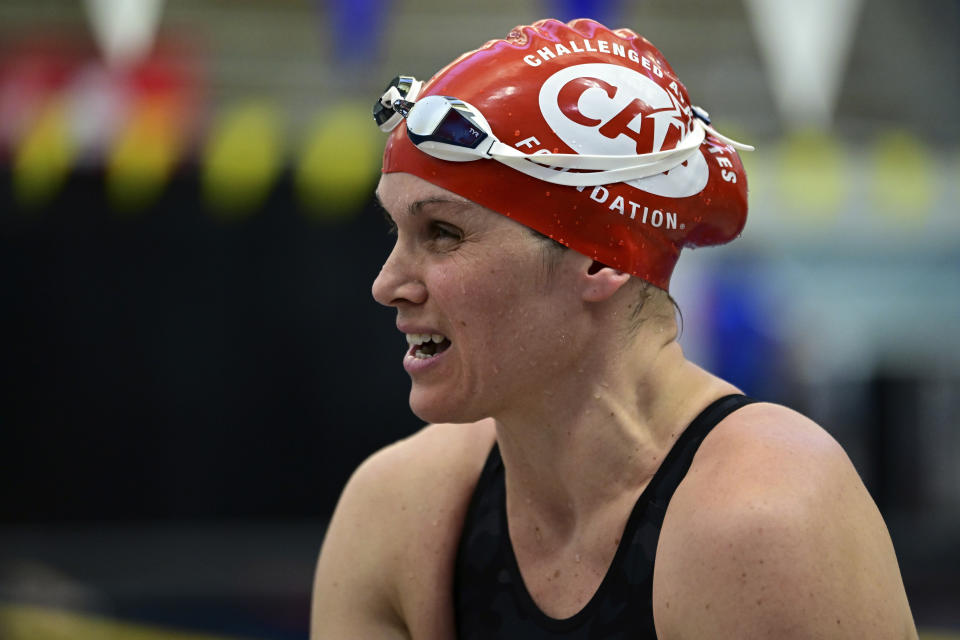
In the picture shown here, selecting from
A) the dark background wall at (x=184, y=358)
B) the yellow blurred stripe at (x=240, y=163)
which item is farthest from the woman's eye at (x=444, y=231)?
the yellow blurred stripe at (x=240, y=163)

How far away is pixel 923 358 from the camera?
11570 mm

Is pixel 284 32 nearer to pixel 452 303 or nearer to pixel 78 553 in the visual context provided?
pixel 78 553

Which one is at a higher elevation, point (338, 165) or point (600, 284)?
point (338, 165)

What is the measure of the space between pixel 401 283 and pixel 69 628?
12.9 ft

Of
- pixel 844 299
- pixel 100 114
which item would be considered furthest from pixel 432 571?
pixel 844 299

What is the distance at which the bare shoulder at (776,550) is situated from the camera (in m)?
1.60

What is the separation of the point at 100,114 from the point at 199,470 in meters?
2.16

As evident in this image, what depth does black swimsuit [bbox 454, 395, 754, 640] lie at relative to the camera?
182 cm

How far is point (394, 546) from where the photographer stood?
6.97 ft

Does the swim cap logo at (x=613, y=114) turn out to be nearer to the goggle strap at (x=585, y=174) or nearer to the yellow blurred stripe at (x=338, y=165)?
the goggle strap at (x=585, y=174)

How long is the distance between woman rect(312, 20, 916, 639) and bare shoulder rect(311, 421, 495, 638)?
14 mm

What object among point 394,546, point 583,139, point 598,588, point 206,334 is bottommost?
point 598,588

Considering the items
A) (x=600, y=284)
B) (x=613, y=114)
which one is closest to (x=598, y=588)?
(x=600, y=284)

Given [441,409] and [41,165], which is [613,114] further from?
[41,165]
